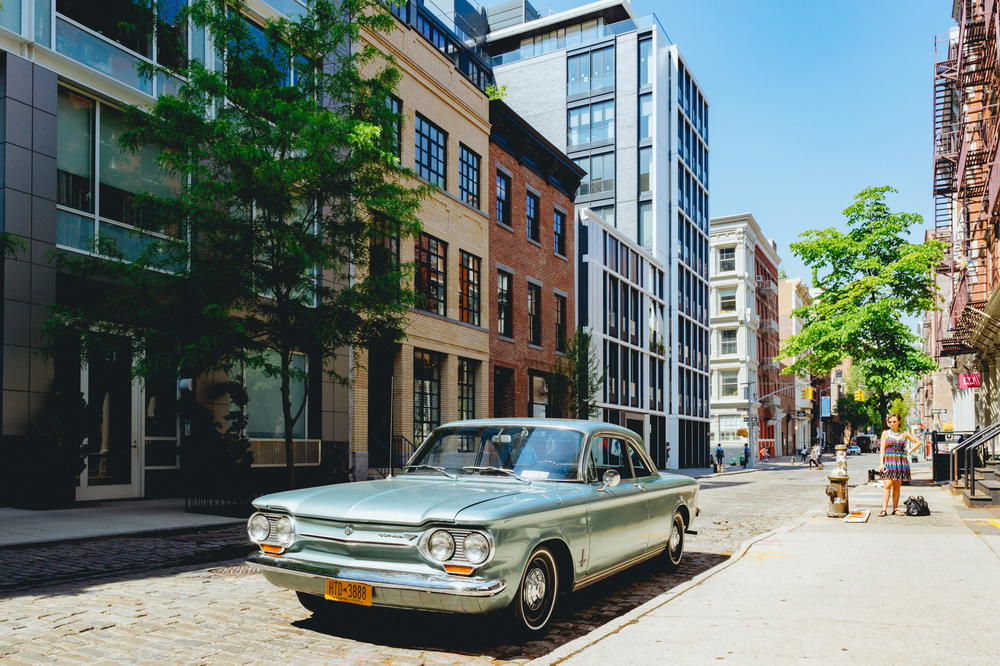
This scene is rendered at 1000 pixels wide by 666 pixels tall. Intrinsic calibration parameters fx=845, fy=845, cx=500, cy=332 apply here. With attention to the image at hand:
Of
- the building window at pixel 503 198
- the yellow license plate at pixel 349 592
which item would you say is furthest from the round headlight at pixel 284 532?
the building window at pixel 503 198

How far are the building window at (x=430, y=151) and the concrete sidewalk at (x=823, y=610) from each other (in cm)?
1702

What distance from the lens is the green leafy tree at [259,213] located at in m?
11.8

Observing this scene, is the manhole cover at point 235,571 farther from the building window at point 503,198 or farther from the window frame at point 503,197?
the building window at point 503,198

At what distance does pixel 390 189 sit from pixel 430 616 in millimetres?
7283

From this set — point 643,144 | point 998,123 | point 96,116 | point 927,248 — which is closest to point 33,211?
point 96,116

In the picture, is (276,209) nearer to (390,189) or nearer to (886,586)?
(390,189)

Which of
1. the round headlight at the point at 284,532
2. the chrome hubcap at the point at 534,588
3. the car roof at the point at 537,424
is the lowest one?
the chrome hubcap at the point at 534,588

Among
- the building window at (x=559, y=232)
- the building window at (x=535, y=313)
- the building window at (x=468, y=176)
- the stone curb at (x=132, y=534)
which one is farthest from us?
the building window at (x=559, y=232)

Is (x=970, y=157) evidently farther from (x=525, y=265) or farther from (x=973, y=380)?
(x=525, y=265)

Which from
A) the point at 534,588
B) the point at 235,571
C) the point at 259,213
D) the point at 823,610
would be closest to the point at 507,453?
the point at 534,588

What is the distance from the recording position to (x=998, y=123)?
67.0 ft

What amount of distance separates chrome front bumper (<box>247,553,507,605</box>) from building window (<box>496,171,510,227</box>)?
80.4 ft

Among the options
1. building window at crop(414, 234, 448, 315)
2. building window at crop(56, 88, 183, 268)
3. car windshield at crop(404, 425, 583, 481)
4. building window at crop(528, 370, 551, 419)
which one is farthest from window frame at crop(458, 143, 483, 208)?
car windshield at crop(404, 425, 583, 481)

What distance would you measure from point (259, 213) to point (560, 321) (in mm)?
21846
